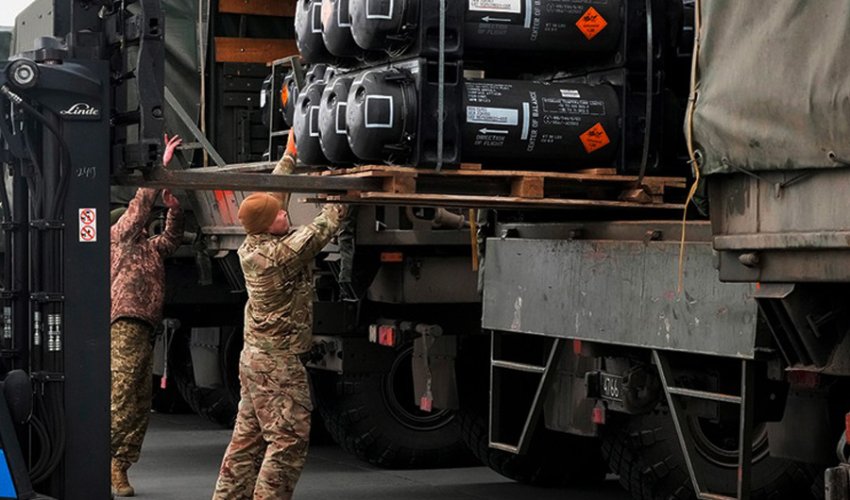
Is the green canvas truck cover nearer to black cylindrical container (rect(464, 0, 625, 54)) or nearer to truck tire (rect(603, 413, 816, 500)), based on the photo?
black cylindrical container (rect(464, 0, 625, 54))

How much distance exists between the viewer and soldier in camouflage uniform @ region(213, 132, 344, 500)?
8508 millimetres

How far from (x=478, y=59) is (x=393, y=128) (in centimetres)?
71

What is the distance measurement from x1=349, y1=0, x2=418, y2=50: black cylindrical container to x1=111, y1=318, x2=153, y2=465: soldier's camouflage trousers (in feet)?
12.0

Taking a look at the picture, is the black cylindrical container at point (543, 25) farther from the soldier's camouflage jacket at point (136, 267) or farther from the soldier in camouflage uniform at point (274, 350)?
the soldier's camouflage jacket at point (136, 267)

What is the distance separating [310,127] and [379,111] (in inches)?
32.6

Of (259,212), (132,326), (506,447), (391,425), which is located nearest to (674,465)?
(506,447)

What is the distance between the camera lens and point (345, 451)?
12.8m

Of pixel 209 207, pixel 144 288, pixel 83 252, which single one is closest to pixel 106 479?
pixel 83 252

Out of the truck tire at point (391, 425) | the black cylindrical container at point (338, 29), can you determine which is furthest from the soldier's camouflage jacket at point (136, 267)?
the black cylindrical container at point (338, 29)

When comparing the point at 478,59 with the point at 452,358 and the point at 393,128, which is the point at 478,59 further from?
the point at 452,358

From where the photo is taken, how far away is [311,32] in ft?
26.3

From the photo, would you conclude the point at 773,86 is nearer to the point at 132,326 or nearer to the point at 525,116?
the point at 525,116

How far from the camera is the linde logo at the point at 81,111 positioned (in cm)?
724

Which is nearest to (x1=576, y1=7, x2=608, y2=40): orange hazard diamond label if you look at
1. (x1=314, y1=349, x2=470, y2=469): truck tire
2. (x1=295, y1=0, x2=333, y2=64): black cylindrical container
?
(x1=295, y1=0, x2=333, y2=64): black cylindrical container
